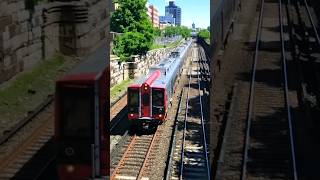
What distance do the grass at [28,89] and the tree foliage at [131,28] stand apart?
26861 mm

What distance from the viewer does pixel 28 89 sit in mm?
10930

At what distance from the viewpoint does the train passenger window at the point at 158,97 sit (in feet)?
71.7

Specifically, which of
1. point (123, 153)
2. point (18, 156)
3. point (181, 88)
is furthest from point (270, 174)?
point (181, 88)

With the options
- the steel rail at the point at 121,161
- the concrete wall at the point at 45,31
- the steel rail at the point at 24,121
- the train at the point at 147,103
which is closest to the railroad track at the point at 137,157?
the steel rail at the point at 121,161

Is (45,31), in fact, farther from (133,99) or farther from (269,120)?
(133,99)

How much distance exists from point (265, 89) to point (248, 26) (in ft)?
26.9

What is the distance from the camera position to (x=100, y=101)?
8047 mm

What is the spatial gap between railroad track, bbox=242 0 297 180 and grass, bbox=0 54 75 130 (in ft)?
16.2

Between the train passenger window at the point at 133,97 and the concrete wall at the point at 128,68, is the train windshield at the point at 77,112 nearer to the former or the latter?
the train passenger window at the point at 133,97

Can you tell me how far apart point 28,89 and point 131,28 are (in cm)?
3031

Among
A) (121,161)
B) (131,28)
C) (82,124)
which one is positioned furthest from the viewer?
(131,28)

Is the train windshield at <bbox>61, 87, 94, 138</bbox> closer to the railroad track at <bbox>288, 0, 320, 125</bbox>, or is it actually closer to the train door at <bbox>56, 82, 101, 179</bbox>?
the train door at <bbox>56, 82, 101, 179</bbox>

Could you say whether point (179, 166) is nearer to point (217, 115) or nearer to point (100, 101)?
point (217, 115)

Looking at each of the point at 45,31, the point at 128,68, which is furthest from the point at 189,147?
the point at 128,68
